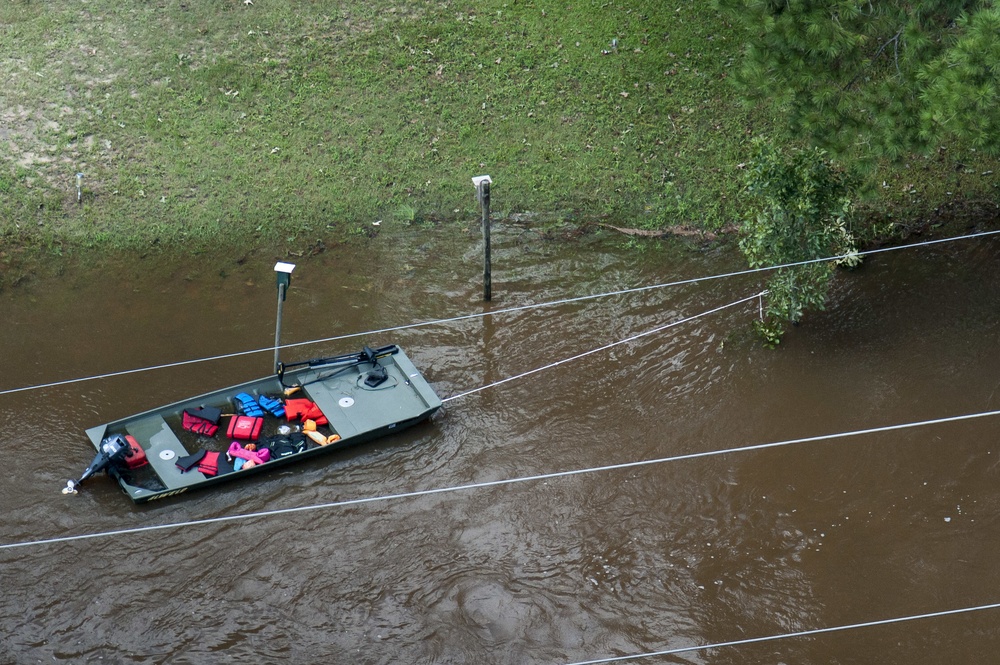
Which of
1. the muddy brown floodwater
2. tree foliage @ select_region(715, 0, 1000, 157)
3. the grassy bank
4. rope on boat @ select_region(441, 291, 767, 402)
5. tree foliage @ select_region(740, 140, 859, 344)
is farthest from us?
the grassy bank

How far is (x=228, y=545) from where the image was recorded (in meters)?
10.1

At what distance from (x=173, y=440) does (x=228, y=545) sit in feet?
5.01

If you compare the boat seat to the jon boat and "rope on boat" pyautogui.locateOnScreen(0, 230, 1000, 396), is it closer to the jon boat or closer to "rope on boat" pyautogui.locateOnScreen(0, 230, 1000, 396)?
the jon boat

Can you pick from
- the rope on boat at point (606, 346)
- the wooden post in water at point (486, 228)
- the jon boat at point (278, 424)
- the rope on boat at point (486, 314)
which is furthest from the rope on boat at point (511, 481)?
the wooden post in water at point (486, 228)

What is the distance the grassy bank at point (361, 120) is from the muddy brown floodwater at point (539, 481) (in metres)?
1.03

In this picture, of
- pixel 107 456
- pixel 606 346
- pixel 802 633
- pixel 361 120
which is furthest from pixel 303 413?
pixel 361 120

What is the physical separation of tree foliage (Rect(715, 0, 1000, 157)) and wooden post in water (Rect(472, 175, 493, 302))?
3319 mm

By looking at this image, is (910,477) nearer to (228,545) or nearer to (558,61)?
(228,545)

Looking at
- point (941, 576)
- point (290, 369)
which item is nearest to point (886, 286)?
point (941, 576)

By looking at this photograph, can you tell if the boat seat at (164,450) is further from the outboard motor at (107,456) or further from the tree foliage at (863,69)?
the tree foliage at (863,69)

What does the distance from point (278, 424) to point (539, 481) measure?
123 inches

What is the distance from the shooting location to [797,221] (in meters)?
11.6

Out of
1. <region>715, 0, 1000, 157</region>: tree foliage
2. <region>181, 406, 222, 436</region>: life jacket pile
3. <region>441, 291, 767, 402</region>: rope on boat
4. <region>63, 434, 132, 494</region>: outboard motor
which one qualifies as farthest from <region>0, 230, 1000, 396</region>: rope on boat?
<region>63, 434, 132, 494</region>: outboard motor

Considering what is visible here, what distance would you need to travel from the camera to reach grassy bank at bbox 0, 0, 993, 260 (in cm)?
1439
